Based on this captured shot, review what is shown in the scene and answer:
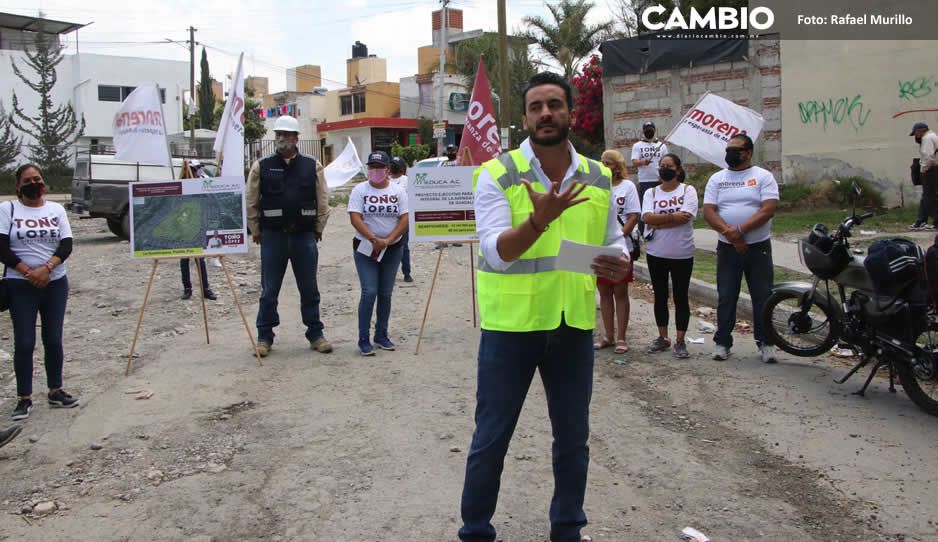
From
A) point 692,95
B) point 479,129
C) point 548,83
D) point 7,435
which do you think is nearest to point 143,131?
point 479,129

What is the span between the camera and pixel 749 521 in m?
4.20

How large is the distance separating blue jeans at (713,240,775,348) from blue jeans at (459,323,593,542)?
4.31m

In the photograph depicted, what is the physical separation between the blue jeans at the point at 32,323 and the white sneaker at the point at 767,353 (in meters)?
5.73

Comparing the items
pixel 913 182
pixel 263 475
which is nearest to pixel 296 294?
pixel 263 475

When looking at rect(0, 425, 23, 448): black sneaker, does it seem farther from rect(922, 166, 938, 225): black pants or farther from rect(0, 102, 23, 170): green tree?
rect(0, 102, 23, 170): green tree

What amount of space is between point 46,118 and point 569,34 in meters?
27.2

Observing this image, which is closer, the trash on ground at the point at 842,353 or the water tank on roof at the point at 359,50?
the trash on ground at the point at 842,353

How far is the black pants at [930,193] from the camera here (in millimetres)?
13711

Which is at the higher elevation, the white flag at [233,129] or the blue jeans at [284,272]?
the white flag at [233,129]

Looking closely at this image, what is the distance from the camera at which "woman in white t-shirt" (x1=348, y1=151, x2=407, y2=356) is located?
8.12 meters

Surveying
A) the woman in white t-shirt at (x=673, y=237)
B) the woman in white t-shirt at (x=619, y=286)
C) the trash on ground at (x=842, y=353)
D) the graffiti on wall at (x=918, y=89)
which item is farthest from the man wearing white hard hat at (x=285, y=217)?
the graffiti on wall at (x=918, y=89)

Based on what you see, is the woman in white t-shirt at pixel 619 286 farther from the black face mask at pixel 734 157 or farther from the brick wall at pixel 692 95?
the brick wall at pixel 692 95

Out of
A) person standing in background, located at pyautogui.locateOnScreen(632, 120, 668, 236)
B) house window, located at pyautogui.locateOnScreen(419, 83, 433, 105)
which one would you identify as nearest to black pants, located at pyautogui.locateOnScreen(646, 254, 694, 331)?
person standing in background, located at pyautogui.locateOnScreen(632, 120, 668, 236)

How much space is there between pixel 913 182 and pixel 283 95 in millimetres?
63411
